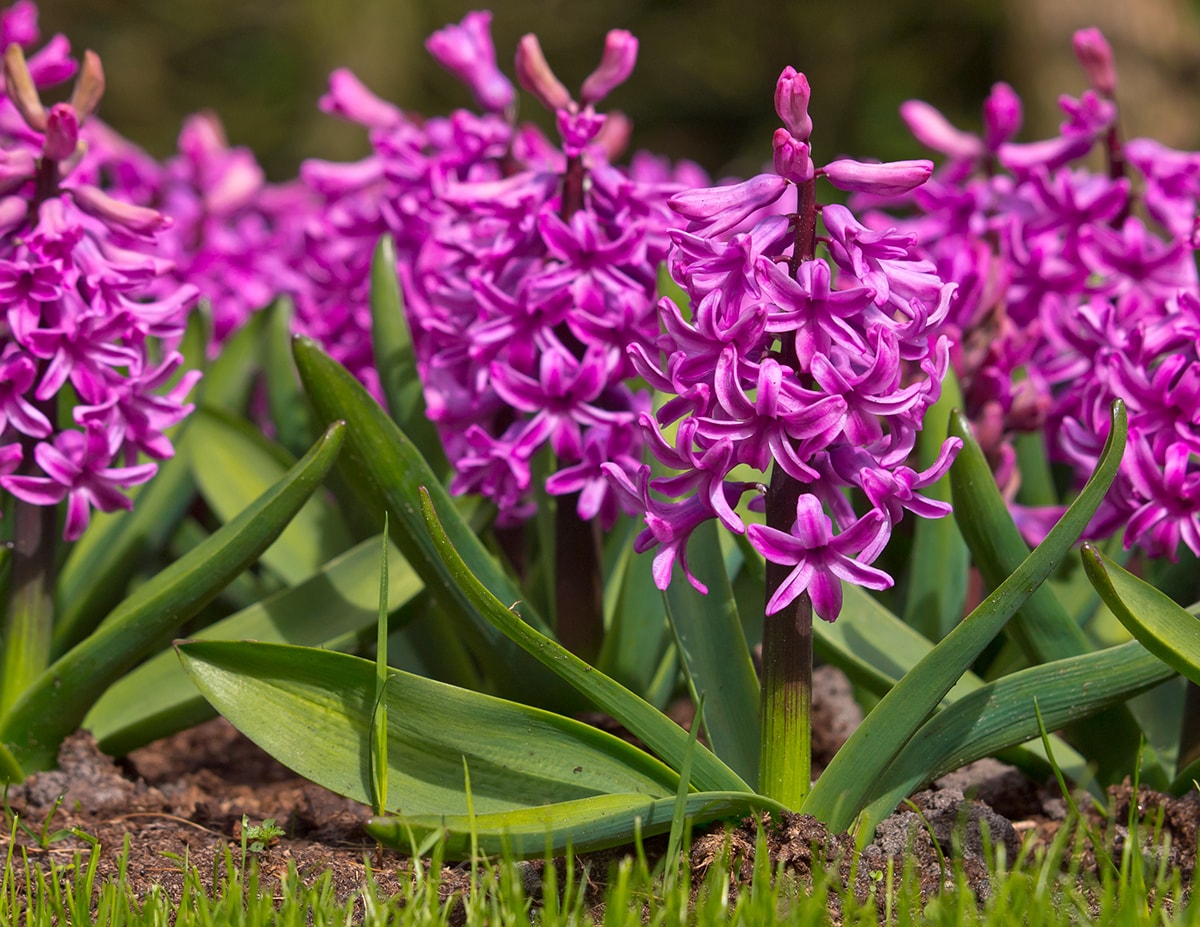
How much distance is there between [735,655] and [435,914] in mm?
558

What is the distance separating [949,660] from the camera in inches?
61.8

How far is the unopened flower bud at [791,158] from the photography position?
1509 millimetres

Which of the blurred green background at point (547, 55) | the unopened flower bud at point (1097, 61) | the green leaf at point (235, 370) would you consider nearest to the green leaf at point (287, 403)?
the green leaf at point (235, 370)

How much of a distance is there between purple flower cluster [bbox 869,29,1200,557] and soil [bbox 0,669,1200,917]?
440 mm

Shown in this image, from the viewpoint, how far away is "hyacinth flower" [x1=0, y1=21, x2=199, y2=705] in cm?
192

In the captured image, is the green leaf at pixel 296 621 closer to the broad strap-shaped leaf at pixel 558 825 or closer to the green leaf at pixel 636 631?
the green leaf at pixel 636 631

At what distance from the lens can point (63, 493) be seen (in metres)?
1.99

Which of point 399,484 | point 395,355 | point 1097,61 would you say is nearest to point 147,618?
point 399,484

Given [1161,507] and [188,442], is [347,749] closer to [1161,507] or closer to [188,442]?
[188,442]

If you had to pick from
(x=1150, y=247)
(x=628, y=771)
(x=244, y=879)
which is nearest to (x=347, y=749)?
(x=244, y=879)

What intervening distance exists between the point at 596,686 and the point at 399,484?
0.49 meters

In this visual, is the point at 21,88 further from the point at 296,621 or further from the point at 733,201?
the point at 733,201

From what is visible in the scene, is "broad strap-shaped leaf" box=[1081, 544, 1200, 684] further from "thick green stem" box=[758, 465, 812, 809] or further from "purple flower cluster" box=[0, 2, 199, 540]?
"purple flower cluster" box=[0, 2, 199, 540]

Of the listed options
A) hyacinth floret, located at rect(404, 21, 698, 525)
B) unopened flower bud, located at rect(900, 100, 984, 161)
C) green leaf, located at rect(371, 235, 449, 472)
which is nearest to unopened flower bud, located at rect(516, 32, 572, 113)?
hyacinth floret, located at rect(404, 21, 698, 525)
